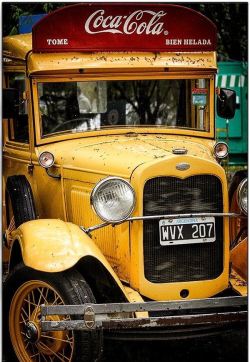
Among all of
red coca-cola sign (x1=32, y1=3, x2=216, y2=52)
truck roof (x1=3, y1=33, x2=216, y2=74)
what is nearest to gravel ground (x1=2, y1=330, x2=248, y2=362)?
truck roof (x1=3, y1=33, x2=216, y2=74)

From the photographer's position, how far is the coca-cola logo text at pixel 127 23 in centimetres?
583

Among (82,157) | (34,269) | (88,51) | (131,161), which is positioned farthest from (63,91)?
(34,269)

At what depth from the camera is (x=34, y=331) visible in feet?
16.2

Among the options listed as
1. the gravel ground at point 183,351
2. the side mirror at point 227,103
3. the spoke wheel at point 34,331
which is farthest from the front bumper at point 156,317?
the side mirror at point 227,103

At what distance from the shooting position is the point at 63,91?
6.40 meters

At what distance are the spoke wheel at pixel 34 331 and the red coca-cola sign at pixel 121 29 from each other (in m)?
1.96

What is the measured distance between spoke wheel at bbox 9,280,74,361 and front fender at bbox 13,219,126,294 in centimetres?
22

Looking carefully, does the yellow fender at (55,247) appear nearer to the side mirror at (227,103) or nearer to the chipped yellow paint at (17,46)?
the chipped yellow paint at (17,46)

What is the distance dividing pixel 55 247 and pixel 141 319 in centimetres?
71

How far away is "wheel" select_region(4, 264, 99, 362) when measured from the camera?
4691 mm

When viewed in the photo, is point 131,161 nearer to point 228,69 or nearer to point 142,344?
point 142,344

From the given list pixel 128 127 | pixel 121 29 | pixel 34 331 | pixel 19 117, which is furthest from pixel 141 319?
pixel 121 29

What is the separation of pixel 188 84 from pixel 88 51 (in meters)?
0.94

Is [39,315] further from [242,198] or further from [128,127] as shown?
[128,127]
